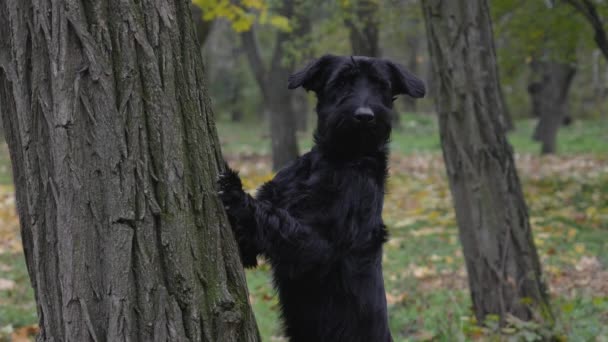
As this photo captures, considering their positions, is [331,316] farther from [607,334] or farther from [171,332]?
[607,334]

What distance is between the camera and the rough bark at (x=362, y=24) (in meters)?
15.1

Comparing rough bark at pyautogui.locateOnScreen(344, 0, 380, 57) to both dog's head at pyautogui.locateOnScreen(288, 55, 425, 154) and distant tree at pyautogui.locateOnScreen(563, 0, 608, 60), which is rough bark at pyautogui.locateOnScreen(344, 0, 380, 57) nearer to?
distant tree at pyautogui.locateOnScreen(563, 0, 608, 60)

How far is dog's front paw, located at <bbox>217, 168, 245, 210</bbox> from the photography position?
9.95 feet

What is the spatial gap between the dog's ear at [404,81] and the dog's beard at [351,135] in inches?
13.5

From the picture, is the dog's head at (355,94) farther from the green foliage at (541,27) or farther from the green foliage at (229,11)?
the green foliage at (541,27)

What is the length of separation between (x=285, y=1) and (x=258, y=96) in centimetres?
2533

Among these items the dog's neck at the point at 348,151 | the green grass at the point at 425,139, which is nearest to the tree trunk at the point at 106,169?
the dog's neck at the point at 348,151

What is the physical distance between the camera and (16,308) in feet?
21.5

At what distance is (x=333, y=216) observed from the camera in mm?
3303

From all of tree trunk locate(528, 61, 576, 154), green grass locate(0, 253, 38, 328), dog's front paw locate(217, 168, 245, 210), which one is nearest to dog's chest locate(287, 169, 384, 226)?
dog's front paw locate(217, 168, 245, 210)

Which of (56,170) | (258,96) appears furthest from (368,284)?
(258,96)

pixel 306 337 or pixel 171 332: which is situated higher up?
pixel 171 332

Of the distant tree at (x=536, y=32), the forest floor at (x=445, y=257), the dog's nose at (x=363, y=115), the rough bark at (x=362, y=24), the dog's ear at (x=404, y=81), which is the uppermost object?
the rough bark at (x=362, y=24)

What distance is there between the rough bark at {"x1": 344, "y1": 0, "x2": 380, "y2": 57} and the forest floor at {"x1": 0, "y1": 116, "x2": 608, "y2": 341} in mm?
3379
